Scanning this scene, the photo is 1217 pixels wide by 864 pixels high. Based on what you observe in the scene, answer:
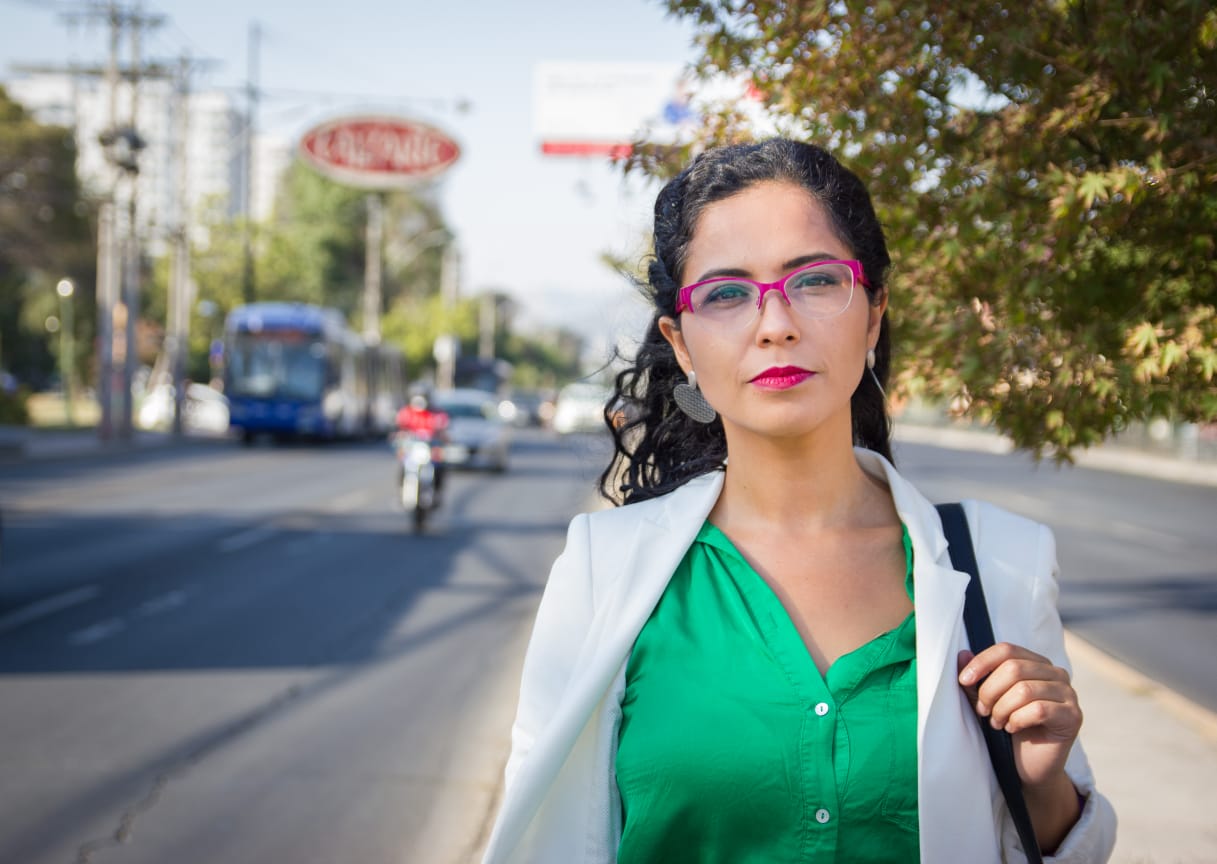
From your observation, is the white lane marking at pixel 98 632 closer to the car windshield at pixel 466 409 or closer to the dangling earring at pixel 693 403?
the dangling earring at pixel 693 403

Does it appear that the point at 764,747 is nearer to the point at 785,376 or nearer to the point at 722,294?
the point at 785,376

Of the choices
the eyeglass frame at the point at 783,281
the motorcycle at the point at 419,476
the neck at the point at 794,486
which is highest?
the eyeglass frame at the point at 783,281

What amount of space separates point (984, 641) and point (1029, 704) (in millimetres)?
140

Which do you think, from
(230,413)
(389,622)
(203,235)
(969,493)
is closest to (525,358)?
(203,235)

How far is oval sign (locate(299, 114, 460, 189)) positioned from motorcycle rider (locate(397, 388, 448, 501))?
1560cm

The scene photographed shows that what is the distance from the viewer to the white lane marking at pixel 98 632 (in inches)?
350

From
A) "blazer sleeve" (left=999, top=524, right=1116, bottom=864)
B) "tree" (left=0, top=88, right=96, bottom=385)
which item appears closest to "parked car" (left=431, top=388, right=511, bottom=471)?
"blazer sleeve" (left=999, top=524, right=1116, bottom=864)

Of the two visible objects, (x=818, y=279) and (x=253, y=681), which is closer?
(x=818, y=279)

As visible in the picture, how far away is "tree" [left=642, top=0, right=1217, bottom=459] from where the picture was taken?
3674mm

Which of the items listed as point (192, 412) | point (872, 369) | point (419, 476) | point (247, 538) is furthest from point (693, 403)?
point (192, 412)

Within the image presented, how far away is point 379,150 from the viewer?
104 feet

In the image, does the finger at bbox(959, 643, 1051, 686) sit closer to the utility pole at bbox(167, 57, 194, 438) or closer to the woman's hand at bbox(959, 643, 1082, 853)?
the woman's hand at bbox(959, 643, 1082, 853)

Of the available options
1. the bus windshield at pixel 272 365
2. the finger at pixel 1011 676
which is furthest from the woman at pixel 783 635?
the bus windshield at pixel 272 365

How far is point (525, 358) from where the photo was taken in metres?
143
